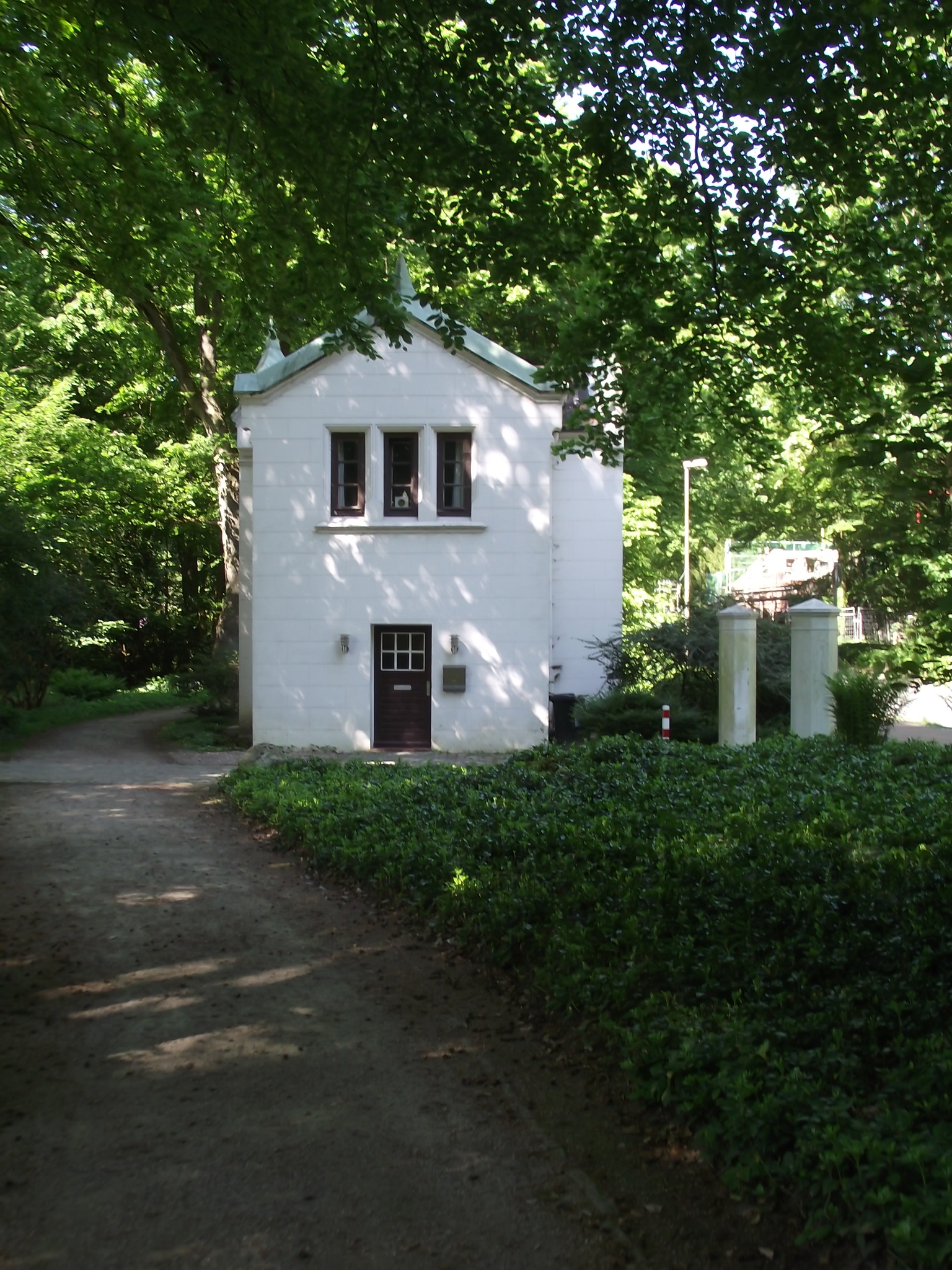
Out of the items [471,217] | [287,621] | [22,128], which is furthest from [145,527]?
[471,217]

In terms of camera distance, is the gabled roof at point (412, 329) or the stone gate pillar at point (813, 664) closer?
the stone gate pillar at point (813, 664)

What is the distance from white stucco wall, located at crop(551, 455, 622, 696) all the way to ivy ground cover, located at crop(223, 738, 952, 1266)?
1277 cm

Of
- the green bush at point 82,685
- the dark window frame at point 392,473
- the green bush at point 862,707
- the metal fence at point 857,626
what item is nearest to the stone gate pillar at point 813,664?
the green bush at point 862,707

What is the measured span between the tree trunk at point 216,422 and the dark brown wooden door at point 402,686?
319 inches

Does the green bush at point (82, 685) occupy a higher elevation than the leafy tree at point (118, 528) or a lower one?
lower

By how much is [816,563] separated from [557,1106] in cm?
3773

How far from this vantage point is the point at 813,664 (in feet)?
50.0

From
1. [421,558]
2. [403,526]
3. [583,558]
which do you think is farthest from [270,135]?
[583,558]

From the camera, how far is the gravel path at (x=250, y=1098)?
157 inches

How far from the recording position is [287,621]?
71.6 feet

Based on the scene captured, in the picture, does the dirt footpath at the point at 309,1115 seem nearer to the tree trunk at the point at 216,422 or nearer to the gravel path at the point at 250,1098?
the gravel path at the point at 250,1098

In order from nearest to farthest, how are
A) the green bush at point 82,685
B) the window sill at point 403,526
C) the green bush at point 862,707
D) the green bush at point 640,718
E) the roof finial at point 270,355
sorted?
the green bush at point 862,707 < the green bush at point 640,718 < the window sill at point 403,526 < the roof finial at point 270,355 < the green bush at point 82,685

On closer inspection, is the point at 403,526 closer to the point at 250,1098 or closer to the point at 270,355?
the point at 270,355

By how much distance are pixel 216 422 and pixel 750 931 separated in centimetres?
2545
